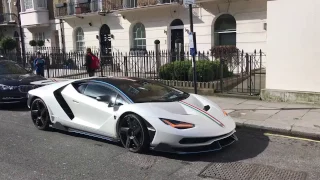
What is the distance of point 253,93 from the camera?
10211mm

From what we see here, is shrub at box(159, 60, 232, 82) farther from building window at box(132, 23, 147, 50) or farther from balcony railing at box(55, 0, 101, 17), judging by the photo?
balcony railing at box(55, 0, 101, 17)

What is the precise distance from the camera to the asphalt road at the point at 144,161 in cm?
456

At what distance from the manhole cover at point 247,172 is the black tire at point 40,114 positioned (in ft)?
12.2

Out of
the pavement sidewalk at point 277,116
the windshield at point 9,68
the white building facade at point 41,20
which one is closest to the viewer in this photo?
the pavement sidewalk at point 277,116

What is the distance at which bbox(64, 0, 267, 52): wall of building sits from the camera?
15633mm

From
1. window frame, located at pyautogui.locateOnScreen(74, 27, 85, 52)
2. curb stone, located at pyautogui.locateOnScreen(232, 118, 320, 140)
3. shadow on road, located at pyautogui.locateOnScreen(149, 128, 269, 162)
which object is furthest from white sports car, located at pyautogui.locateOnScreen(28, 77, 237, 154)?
window frame, located at pyautogui.locateOnScreen(74, 27, 85, 52)

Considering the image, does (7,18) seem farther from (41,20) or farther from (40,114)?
(40,114)

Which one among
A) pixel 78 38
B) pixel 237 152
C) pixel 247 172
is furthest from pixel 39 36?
pixel 247 172

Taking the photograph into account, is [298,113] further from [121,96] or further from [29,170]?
[29,170]

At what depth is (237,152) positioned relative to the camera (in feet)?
17.9

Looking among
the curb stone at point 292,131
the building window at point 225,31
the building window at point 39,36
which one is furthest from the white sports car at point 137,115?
the building window at point 39,36

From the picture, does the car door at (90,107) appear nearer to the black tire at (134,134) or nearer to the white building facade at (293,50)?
the black tire at (134,134)

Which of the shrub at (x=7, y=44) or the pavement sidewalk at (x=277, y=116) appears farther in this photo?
the shrub at (x=7, y=44)

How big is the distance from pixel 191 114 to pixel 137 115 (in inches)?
33.1
